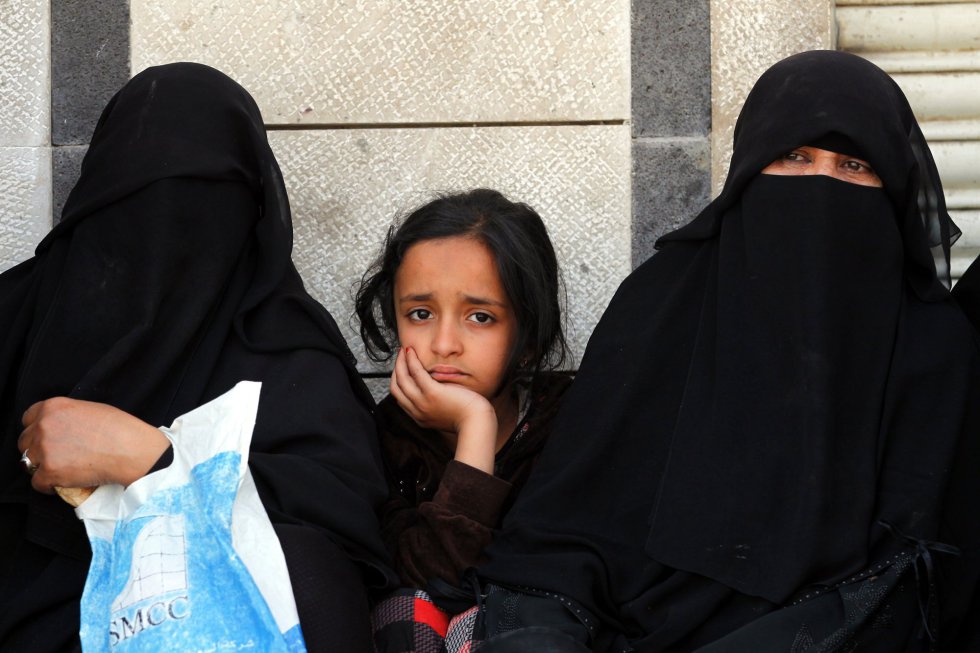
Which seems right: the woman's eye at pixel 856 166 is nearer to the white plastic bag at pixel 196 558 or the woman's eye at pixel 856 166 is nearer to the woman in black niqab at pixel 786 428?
the woman in black niqab at pixel 786 428

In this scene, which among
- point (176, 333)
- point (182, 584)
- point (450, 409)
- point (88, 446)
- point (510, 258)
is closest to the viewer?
point (182, 584)

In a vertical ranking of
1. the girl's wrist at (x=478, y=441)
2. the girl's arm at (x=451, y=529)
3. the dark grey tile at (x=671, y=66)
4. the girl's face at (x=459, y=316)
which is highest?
the dark grey tile at (x=671, y=66)

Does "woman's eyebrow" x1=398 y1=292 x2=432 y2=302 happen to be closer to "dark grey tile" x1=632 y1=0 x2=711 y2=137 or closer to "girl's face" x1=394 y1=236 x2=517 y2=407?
"girl's face" x1=394 y1=236 x2=517 y2=407

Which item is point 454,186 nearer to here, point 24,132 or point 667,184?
point 667,184

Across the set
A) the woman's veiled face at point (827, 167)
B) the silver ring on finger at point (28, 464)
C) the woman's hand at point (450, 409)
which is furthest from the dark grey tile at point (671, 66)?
the silver ring on finger at point (28, 464)

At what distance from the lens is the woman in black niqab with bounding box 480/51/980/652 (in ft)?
7.17

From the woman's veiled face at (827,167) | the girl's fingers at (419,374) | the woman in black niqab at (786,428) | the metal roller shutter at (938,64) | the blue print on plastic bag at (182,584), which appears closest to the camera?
the blue print on plastic bag at (182,584)

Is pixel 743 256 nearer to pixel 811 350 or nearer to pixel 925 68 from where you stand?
pixel 811 350

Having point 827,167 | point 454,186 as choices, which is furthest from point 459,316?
point 827,167

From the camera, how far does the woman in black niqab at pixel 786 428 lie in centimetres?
219

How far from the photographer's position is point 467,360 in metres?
2.67

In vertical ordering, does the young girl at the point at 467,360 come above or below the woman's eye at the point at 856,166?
below

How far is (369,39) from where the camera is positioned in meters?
3.28

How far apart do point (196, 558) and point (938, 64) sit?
8.39 ft
